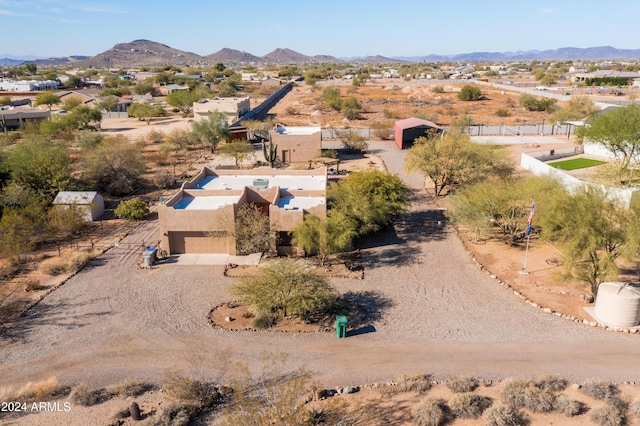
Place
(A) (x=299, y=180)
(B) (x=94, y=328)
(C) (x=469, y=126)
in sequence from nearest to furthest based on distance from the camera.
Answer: (B) (x=94, y=328) < (A) (x=299, y=180) < (C) (x=469, y=126)

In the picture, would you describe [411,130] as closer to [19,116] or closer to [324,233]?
[324,233]

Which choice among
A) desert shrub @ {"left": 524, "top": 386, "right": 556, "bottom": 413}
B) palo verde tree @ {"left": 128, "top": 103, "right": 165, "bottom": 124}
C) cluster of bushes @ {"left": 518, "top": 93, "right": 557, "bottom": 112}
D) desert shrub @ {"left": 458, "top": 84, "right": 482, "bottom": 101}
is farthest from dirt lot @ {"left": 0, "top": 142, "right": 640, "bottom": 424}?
desert shrub @ {"left": 458, "top": 84, "right": 482, "bottom": 101}

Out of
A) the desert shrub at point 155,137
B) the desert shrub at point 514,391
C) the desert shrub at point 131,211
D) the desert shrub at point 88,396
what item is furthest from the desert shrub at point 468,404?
the desert shrub at point 155,137

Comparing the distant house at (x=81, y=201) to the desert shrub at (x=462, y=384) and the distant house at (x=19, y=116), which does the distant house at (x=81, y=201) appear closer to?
the desert shrub at (x=462, y=384)

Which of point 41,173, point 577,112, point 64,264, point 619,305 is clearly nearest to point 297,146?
point 41,173

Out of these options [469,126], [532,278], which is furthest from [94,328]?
[469,126]

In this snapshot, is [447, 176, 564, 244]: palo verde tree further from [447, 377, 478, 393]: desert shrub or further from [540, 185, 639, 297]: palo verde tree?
[447, 377, 478, 393]: desert shrub

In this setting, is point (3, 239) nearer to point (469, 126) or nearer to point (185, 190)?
point (185, 190)
